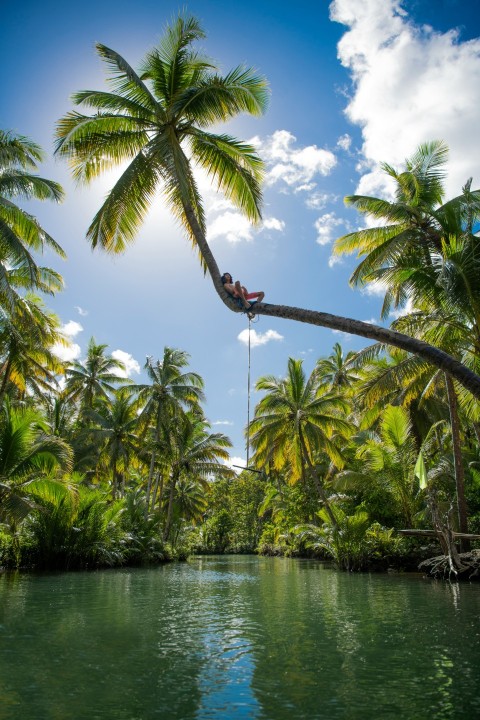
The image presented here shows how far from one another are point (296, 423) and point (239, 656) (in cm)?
1757

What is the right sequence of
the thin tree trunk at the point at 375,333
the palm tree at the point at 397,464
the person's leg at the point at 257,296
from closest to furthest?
1. the thin tree trunk at the point at 375,333
2. the person's leg at the point at 257,296
3. the palm tree at the point at 397,464

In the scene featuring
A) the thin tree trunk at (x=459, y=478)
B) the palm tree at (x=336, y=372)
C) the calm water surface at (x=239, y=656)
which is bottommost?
the calm water surface at (x=239, y=656)

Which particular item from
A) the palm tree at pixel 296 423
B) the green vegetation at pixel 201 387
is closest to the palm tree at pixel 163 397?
the green vegetation at pixel 201 387

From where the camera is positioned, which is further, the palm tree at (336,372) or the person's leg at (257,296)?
the palm tree at (336,372)

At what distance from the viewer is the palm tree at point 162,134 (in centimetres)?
966

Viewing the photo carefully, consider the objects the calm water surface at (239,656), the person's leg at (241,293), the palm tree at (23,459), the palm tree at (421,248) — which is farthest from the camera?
the palm tree at (23,459)

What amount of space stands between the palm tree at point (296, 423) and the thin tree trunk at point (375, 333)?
1661 cm

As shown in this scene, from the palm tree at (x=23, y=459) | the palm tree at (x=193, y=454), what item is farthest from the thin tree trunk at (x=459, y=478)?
the palm tree at (x=193, y=454)

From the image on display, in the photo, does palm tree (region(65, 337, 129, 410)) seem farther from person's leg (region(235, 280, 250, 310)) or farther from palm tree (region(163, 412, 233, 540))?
→ person's leg (region(235, 280, 250, 310))

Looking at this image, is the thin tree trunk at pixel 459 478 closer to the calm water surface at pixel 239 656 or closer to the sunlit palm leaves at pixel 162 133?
the calm water surface at pixel 239 656

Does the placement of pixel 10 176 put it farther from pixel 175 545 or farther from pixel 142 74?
pixel 175 545

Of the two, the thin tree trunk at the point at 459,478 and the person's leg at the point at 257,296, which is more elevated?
the person's leg at the point at 257,296

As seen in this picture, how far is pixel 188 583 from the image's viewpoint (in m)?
14.7

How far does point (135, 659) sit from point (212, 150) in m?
8.96
